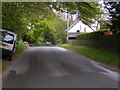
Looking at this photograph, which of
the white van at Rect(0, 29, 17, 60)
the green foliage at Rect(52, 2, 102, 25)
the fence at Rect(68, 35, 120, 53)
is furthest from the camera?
the fence at Rect(68, 35, 120, 53)

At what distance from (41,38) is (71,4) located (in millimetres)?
39543

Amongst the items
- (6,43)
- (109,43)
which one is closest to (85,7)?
(109,43)

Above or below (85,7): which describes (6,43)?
below

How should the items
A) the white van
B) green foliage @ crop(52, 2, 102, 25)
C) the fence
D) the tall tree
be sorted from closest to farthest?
the white van → green foliage @ crop(52, 2, 102, 25) → the tall tree → the fence

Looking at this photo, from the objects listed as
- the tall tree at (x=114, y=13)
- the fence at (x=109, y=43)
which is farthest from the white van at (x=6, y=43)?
the fence at (x=109, y=43)

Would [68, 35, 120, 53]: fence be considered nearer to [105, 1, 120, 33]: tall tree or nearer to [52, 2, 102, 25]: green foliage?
[105, 1, 120, 33]: tall tree

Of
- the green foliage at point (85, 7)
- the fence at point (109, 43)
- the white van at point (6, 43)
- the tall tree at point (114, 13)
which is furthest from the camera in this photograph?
the fence at point (109, 43)

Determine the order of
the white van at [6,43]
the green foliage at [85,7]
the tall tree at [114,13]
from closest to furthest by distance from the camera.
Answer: the white van at [6,43]
the green foliage at [85,7]
the tall tree at [114,13]

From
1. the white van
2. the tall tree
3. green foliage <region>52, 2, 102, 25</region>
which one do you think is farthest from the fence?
the white van

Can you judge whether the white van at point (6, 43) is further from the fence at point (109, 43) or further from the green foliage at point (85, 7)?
the fence at point (109, 43)

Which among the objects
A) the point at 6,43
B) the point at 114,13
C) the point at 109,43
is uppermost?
the point at 114,13

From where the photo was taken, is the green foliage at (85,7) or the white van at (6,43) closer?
the white van at (6,43)

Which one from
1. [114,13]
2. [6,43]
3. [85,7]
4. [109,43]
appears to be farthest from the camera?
[109,43]

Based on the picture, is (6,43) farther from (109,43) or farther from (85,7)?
(109,43)
